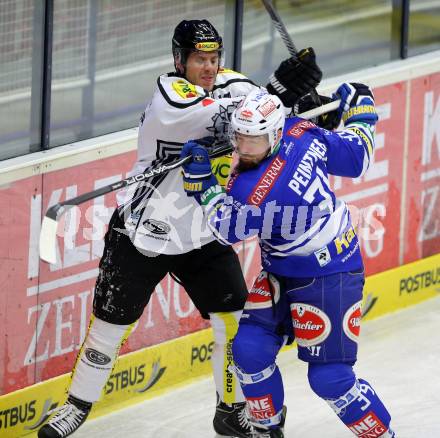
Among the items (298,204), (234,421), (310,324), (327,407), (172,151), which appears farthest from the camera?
(327,407)

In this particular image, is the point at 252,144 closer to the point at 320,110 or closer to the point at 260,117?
the point at 260,117

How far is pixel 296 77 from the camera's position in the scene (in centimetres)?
507

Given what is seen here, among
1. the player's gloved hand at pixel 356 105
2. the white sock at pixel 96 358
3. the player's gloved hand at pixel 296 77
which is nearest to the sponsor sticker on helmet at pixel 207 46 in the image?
the player's gloved hand at pixel 296 77

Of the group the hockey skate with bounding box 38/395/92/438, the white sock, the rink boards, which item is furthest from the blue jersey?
the rink boards

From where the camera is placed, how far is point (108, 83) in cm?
607

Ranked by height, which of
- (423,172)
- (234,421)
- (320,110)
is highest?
(320,110)

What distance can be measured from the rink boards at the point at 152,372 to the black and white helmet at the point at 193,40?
148cm

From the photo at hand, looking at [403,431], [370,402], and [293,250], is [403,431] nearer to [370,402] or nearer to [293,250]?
[370,402]

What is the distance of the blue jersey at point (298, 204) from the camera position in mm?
4863

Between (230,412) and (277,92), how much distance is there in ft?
4.23

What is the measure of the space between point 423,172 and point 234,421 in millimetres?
2208

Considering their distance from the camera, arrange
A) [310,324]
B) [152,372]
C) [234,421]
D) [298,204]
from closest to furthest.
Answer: [298,204], [310,324], [234,421], [152,372]

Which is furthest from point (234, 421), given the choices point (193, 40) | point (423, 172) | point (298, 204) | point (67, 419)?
point (423, 172)

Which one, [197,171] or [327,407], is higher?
[197,171]
